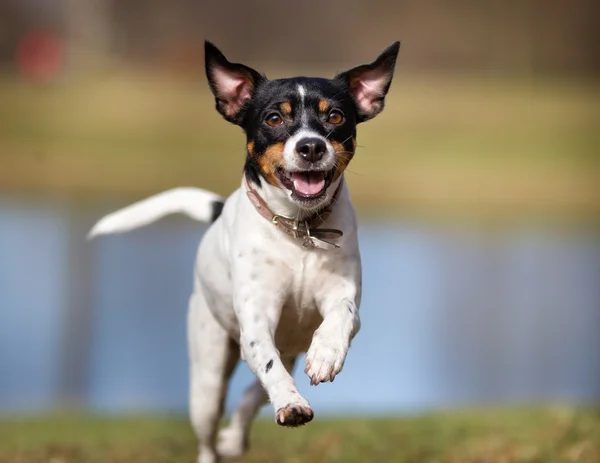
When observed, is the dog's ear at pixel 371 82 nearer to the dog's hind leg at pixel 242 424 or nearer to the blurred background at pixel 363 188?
the blurred background at pixel 363 188

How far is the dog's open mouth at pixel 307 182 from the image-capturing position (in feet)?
16.0

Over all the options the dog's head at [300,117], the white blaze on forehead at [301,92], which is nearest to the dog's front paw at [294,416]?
the dog's head at [300,117]

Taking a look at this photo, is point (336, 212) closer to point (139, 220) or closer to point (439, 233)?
point (139, 220)

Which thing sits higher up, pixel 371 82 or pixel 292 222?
pixel 371 82

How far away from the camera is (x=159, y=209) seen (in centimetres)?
624

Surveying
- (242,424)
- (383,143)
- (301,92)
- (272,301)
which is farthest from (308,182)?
(383,143)

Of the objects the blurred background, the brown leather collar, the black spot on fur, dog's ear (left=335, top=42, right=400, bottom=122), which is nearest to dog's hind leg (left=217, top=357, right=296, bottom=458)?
the black spot on fur

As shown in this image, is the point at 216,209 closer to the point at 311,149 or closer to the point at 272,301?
the point at 272,301

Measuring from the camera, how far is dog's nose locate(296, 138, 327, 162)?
4758mm

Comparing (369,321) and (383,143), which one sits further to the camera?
(383,143)

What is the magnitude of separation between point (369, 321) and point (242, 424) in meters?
5.22

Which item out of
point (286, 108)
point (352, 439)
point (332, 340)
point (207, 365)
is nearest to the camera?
point (332, 340)

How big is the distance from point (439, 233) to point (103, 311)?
652 centimetres

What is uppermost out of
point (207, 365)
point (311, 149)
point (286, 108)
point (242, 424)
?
point (286, 108)
